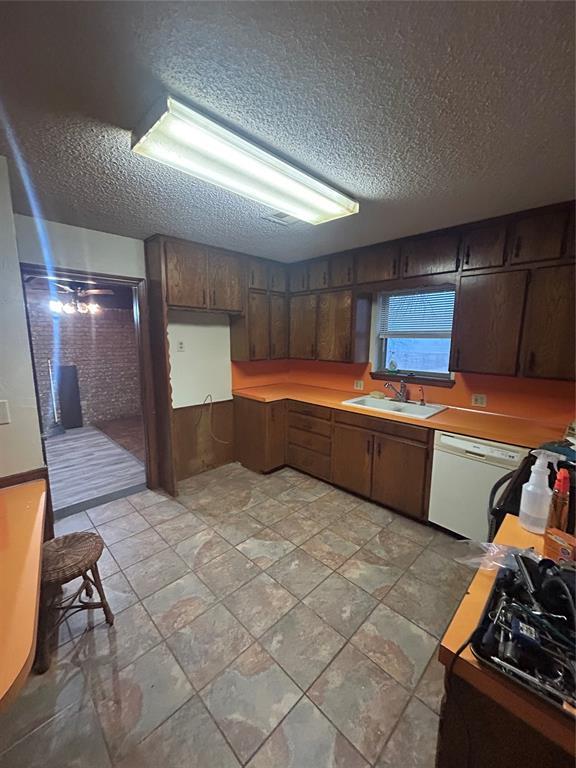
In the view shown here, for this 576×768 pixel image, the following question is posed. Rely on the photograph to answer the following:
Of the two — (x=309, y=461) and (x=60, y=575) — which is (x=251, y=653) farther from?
(x=309, y=461)

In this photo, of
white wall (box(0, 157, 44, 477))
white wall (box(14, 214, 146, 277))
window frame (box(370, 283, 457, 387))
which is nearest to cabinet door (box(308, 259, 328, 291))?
window frame (box(370, 283, 457, 387))

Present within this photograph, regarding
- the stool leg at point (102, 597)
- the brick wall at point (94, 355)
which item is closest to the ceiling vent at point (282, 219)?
the stool leg at point (102, 597)

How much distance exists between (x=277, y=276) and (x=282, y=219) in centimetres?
135

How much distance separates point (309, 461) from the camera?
3.38 m

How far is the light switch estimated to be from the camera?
→ 1641 millimetres

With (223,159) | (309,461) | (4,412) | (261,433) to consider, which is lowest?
(309,461)

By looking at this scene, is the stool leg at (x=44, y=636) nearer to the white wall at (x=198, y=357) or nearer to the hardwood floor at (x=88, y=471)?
the hardwood floor at (x=88, y=471)

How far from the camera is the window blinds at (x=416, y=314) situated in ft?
9.37

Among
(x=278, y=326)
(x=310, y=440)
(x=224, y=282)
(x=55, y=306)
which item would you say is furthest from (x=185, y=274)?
(x=55, y=306)

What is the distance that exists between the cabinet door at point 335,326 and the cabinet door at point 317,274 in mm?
116

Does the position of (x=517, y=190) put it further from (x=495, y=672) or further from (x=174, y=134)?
(x=495, y=672)

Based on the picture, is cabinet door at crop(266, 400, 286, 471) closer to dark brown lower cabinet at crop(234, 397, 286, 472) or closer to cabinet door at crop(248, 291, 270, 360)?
dark brown lower cabinet at crop(234, 397, 286, 472)

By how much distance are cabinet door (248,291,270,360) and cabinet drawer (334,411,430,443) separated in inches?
46.9

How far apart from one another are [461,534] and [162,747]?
7.11 feet
